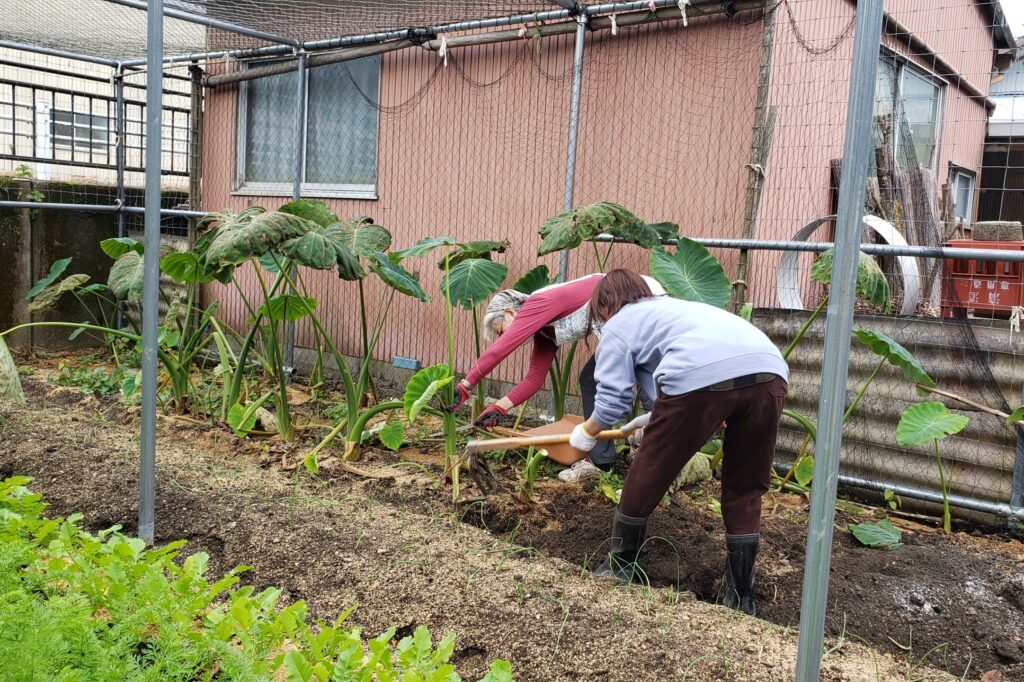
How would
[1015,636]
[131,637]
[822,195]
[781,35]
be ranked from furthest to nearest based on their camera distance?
[822,195] < [781,35] < [1015,636] < [131,637]

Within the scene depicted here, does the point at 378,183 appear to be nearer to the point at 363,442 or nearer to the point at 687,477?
the point at 363,442

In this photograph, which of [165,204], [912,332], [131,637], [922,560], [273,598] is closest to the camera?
[131,637]

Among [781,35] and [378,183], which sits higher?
[781,35]

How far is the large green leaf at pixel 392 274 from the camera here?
16.2 ft

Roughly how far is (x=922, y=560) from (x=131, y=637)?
3233 mm

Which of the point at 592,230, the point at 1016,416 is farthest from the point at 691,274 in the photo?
the point at 1016,416

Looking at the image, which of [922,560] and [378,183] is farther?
[378,183]

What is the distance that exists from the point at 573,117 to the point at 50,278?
5.08 meters

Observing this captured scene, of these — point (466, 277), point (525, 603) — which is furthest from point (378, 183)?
point (525, 603)

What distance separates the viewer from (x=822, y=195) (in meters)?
5.71

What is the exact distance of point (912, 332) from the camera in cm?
456

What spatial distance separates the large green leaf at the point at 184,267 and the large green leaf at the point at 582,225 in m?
2.30

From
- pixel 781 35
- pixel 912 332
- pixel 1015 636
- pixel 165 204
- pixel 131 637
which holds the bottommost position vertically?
pixel 1015 636

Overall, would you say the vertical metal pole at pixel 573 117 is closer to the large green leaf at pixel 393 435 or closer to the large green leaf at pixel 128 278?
the large green leaf at pixel 393 435
